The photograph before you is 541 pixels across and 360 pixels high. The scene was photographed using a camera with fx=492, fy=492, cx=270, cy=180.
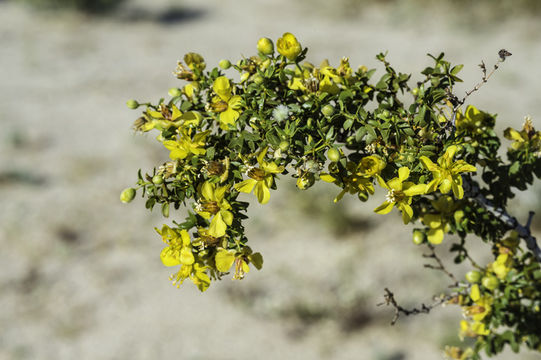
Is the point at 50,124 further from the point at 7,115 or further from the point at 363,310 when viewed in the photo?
the point at 363,310

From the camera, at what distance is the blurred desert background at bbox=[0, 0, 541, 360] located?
11.9 feet

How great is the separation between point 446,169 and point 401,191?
119 mm

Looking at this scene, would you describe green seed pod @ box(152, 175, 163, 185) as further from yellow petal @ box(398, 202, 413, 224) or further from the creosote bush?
yellow petal @ box(398, 202, 413, 224)

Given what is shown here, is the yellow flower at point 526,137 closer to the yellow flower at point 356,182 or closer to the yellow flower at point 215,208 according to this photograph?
the yellow flower at point 356,182

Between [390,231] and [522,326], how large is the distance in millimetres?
2673

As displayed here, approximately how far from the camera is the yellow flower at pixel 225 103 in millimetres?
1240

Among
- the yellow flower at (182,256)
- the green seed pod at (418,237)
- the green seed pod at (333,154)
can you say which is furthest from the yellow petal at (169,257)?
the green seed pod at (418,237)

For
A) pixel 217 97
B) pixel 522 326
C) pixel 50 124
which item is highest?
pixel 50 124

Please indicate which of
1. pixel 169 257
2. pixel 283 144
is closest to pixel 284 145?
pixel 283 144

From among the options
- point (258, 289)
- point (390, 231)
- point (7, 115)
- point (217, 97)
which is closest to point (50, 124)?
point (7, 115)

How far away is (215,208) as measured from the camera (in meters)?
1.21

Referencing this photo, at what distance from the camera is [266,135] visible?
121 centimetres

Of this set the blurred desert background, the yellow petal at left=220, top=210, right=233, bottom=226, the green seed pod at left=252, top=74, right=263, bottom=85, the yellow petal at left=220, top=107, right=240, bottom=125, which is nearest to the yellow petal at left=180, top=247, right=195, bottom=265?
the yellow petal at left=220, top=210, right=233, bottom=226

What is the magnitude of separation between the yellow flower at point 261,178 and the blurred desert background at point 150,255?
8.71 feet
